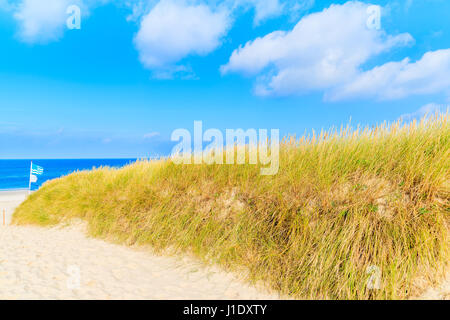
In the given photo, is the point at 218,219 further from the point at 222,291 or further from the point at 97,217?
the point at 97,217

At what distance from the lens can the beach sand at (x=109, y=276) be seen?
473 centimetres

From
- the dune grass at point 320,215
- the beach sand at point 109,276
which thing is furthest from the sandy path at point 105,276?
the dune grass at point 320,215

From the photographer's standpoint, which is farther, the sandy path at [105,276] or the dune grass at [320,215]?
the sandy path at [105,276]

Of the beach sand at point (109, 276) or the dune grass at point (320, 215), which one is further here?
the beach sand at point (109, 276)

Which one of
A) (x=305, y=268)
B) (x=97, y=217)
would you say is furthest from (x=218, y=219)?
(x=97, y=217)

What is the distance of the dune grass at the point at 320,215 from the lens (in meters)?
4.08

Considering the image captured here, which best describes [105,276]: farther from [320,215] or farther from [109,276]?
[320,215]

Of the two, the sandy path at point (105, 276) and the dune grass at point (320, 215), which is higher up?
the dune grass at point (320, 215)

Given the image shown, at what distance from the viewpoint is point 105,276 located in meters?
5.56

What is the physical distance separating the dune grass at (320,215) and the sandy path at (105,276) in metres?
0.37

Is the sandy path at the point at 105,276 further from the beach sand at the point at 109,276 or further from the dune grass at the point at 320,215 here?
the dune grass at the point at 320,215

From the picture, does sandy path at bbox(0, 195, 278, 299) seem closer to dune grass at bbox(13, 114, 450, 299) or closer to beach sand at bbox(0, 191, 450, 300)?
beach sand at bbox(0, 191, 450, 300)

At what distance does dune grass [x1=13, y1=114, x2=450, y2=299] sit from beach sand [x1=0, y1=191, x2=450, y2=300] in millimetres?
324

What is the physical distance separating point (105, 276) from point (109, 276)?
8 centimetres
